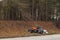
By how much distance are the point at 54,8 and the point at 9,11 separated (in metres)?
13.0

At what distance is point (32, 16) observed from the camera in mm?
46062

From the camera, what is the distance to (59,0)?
4838cm

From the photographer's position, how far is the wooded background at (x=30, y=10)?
132 feet

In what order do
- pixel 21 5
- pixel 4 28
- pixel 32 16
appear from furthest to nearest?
pixel 32 16 < pixel 21 5 < pixel 4 28

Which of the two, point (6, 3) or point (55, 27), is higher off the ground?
point (6, 3)

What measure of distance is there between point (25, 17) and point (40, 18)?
514 cm

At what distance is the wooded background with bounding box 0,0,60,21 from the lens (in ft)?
132

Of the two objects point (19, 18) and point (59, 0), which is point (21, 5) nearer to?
point (19, 18)

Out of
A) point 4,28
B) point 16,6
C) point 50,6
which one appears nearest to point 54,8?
point 50,6

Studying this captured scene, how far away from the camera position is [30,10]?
4672 cm

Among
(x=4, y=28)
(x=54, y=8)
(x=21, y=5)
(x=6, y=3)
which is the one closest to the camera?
(x=4, y=28)

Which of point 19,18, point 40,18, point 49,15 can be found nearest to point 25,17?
point 19,18

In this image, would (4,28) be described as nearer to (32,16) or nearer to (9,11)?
(9,11)

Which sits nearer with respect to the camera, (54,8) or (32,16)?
(32,16)
